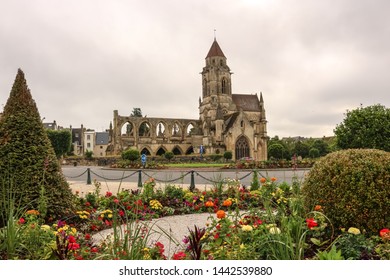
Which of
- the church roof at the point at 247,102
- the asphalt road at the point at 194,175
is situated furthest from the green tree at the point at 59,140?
the church roof at the point at 247,102

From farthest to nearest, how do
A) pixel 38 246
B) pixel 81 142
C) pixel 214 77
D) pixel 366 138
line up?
pixel 81 142, pixel 214 77, pixel 366 138, pixel 38 246

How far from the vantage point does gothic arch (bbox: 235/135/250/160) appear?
49.4 metres

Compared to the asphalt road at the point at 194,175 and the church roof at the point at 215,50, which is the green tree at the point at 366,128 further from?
the church roof at the point at 215,50

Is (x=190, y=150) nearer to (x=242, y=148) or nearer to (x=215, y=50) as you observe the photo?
(x=242, y=148)

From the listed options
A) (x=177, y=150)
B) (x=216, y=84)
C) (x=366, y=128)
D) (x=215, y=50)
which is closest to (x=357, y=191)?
(x=366, y=128)

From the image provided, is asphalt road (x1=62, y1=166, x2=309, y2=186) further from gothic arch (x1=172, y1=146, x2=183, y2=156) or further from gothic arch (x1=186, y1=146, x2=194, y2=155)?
gothic arch (x1=186, y1=146, x2=194, y2=155)

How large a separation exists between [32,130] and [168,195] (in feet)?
12.2

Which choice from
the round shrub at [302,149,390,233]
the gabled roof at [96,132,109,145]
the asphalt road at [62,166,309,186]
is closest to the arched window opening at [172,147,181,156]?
the gabled roof at [96,132,109,145]

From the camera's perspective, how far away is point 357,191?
13.4 ft

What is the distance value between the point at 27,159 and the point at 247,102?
62735 millimetres

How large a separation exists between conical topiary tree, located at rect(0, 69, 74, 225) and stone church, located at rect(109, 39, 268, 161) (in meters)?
39.8

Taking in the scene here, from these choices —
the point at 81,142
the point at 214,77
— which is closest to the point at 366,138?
the point at 214,77

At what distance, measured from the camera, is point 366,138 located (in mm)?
21484

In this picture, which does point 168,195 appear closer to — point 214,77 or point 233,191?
point 233,191
